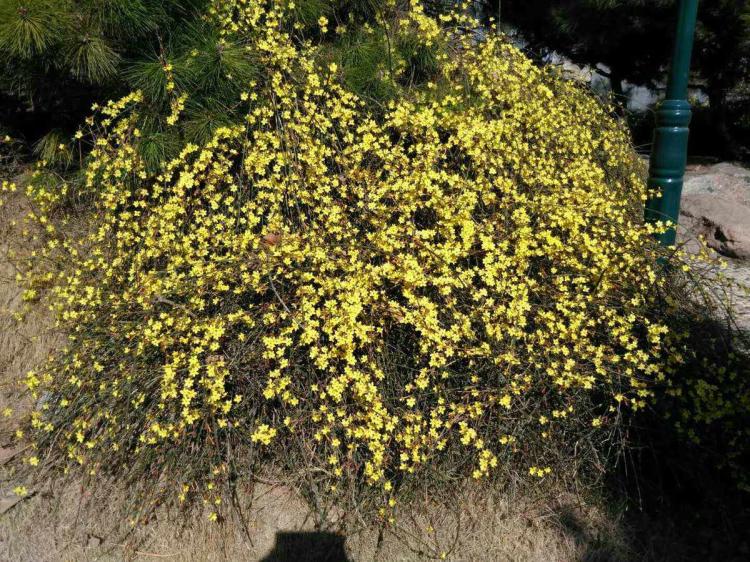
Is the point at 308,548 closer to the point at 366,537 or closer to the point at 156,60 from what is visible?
the point at 366,537

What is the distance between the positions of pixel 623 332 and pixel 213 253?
6.26 feet

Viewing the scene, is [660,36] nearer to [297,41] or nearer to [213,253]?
[297,41]

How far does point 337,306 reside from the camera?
106 inches

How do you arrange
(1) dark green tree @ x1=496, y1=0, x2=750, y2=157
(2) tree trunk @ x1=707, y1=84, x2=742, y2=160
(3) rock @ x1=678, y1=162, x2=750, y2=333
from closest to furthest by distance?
(3) rock @ x1=678, y1=162, x2=750, y2=333 → (1) dark green tree @ x1=496, y1=0, x2=750, y2=157 → (2) tree trunk @ x1=707, y1=84, x2=742, y2=160

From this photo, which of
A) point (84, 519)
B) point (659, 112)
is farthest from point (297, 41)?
point (84, 519)

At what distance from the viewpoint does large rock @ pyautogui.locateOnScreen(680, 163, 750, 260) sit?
172 inches

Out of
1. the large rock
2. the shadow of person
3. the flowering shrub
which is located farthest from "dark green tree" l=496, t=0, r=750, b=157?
the shadow of person

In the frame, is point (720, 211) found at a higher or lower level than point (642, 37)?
lower

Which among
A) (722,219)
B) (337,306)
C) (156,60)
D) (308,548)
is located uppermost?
(156,60)

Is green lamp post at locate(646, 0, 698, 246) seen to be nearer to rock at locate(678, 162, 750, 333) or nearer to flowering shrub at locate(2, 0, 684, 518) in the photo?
flowering shrub at locate(2, 0, 684, 518)

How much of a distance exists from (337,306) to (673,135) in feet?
6.52

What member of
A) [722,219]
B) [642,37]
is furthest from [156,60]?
[642,37]

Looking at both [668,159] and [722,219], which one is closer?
[668,159]

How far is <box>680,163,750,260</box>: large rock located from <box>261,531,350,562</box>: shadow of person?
2908 millimetres
